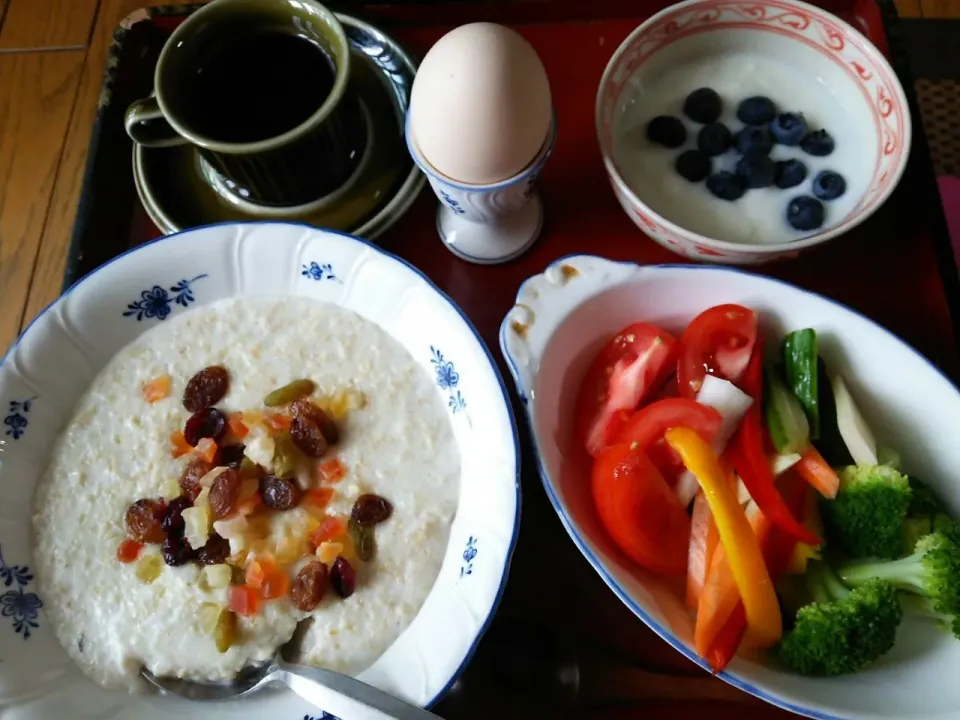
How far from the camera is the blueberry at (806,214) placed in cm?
97

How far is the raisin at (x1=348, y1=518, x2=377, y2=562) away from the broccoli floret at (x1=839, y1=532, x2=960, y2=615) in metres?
0.51

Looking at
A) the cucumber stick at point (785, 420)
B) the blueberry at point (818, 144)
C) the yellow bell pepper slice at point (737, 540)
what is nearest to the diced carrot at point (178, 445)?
the yellow bell pepper slice at point (737, 540)

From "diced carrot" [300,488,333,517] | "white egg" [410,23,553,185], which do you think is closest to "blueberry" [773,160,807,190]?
"white egg" [410,23,553,185]

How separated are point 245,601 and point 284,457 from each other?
161 millimetres

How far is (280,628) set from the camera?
81 cm

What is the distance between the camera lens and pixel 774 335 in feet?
2.88

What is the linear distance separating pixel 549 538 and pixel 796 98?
729 millimetres

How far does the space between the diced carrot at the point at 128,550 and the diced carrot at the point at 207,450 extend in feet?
Result: 0.39

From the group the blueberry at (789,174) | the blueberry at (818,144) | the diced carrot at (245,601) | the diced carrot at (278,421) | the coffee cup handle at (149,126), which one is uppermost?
the blueberry at (818,144)

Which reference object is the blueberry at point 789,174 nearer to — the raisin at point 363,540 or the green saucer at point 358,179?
the green saucer at point 358,179

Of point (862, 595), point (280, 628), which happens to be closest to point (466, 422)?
point (280, 628)

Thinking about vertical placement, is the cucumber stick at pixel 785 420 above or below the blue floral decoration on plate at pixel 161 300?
above

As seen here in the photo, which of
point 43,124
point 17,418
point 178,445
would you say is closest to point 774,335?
point 178,445

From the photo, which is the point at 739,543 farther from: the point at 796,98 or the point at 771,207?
the point at 796,98
